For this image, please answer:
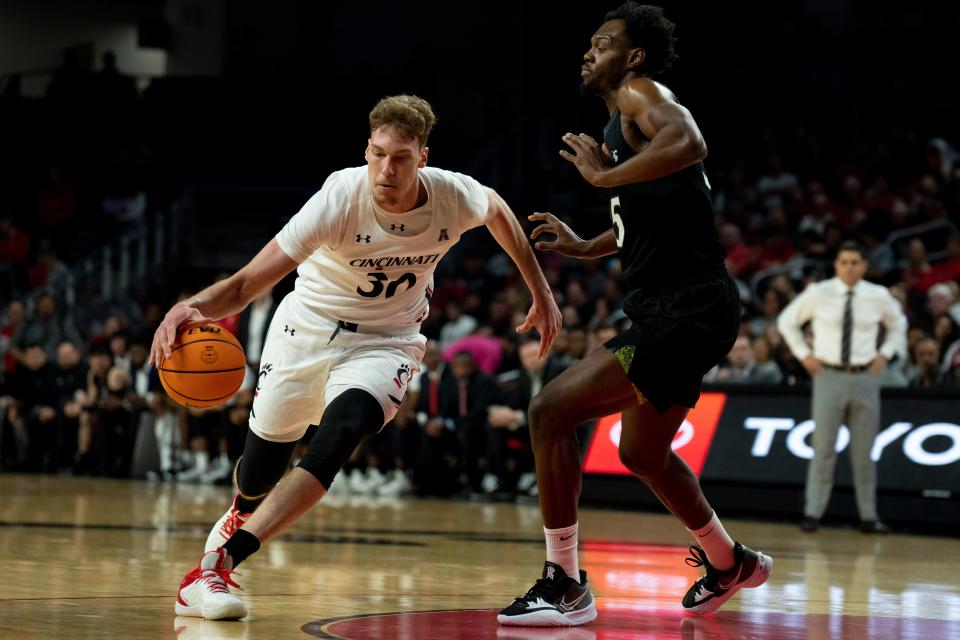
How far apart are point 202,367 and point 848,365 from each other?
7.16 metres

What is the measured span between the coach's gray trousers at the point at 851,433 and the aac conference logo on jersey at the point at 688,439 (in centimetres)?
129

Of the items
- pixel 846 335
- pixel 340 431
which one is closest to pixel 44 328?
pixel 846 335

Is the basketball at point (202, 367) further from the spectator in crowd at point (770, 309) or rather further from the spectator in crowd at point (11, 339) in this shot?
the spectator in crowd at point (11, 339)

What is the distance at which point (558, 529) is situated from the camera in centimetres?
546

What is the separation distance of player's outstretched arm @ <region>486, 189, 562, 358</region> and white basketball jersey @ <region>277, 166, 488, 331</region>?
0.50 ft

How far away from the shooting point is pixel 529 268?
616 centimetres

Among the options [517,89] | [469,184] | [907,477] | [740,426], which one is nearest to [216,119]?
[517,89]

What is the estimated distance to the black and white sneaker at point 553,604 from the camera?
5230 mm

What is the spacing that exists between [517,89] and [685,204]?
1895cm

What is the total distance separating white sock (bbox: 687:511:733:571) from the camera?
5859 millimetres

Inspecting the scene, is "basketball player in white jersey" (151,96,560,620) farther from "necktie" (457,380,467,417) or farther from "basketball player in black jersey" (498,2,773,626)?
"necktie" (457,380,467,417)

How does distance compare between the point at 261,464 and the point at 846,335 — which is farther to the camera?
the point at 846,335

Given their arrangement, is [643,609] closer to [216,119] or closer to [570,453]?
[570,453]

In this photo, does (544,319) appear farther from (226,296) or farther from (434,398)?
(434,398)
